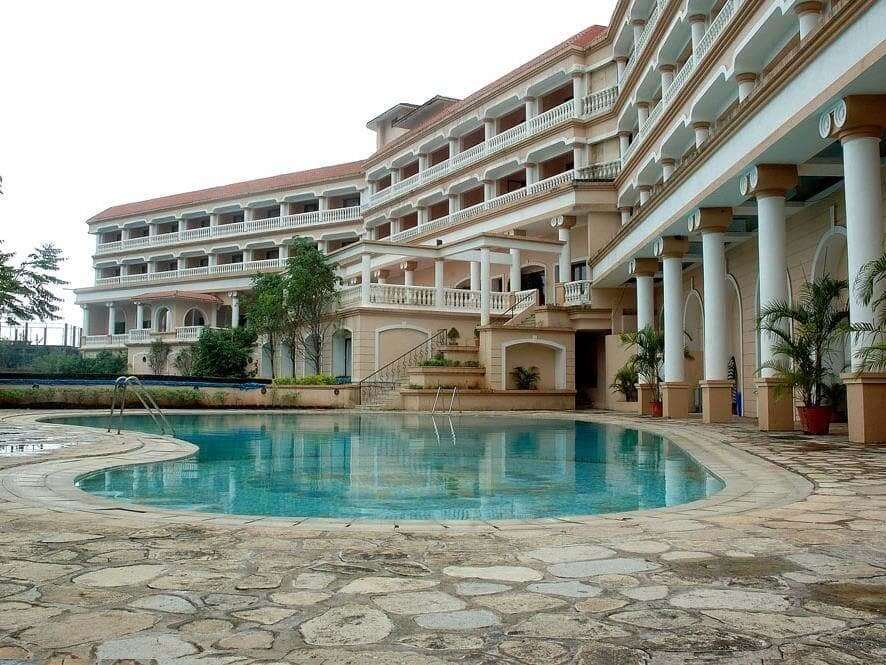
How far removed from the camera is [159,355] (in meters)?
43.2

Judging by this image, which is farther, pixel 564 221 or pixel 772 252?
pixel 564 221

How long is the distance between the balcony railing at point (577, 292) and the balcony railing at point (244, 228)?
1952cm

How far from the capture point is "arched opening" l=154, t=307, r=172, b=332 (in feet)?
155

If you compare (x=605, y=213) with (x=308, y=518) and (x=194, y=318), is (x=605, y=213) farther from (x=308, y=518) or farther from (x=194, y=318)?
(x=194, y=318)

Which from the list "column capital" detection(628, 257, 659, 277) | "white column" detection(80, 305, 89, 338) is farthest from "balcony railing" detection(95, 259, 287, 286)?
"column capital" detection(628, 257, 659, 277)

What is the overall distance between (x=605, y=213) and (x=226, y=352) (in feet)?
57.2

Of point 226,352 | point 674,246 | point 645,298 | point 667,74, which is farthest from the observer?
point 226,352

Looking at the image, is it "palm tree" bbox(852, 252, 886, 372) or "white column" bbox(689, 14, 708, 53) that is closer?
"palm tree" bbox(852, 252, 886, 372)

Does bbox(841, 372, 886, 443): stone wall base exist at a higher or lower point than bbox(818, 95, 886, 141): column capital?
lower

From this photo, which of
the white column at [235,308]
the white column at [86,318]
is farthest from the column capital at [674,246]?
the white column at [86,318]

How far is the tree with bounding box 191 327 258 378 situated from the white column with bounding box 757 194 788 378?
25.1 m

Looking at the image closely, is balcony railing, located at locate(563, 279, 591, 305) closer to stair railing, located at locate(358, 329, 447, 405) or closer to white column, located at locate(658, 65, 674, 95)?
stair railing, located at locate(358, 329, 447, 405)

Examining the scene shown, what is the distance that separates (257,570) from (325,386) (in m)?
20.5

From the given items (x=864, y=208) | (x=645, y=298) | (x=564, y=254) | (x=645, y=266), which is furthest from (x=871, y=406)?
(x=564, y=254)
